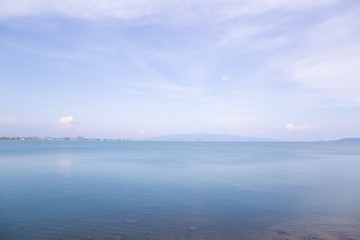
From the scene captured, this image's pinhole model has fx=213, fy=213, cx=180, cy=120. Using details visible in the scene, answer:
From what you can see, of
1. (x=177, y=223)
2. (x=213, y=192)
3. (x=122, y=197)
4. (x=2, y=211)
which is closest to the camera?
(x=177, y=223)

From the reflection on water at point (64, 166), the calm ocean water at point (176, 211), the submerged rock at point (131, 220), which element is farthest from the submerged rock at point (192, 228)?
the reflection on water at point (64, 166)

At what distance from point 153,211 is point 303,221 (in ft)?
39.5

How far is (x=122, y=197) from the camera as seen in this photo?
2314 centimetres

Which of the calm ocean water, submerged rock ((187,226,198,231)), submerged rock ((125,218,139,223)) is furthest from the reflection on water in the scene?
submerged rock ((187,226,198,231))

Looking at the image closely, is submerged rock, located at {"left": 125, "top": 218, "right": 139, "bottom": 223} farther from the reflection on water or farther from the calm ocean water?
the reflection on water

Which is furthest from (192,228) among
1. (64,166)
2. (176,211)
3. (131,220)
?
(64,166)

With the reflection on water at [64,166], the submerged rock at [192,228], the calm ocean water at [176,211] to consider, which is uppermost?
the submerged rock at [192,228]

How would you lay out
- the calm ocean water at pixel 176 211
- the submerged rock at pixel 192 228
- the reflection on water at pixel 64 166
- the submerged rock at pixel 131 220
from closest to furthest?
the calm ocean water at pixel 176 211 < the submerged rock at pixel 192 228 < the submerged rock at pixel 131 220 < the reflection on water at pixel 64 166

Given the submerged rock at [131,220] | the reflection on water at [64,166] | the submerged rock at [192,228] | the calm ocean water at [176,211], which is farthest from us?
the reflection on water at [64,166]

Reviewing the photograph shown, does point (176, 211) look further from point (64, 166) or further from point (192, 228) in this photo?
point (64, 166)

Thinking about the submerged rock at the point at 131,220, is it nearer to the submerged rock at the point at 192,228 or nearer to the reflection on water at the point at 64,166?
the submerged rock at the point at 192,228

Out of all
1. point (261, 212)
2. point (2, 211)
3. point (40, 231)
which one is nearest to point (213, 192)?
point (261, 212)

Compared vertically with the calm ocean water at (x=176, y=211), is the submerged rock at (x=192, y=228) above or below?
above

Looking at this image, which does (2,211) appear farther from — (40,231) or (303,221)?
(303,221)
